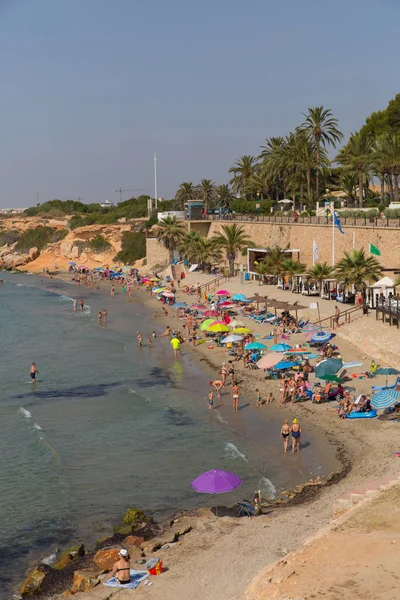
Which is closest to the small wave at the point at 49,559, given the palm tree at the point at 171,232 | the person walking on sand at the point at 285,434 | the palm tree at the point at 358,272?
the person walking on sand at the point at 285,434

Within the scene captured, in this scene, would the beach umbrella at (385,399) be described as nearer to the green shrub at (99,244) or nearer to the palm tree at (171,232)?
the palm tree at (171,232)

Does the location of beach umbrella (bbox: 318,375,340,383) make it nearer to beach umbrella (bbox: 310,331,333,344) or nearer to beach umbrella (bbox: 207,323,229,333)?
beach umbrella (bbox: 310,331,333,344)

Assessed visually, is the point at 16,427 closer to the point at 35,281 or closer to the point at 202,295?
the point at 202,295

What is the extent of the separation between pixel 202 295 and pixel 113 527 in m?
35.3

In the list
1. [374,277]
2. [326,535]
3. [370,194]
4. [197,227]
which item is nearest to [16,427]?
[326,535]

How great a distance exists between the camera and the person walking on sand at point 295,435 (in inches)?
890

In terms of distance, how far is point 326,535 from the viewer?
558 inches

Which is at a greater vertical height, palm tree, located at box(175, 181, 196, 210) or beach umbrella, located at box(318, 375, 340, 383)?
palm tree, located at box(175, 181, 196, 210)

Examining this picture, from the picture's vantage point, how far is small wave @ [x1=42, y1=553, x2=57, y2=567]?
1680 cm

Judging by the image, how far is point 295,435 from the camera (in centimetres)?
2264

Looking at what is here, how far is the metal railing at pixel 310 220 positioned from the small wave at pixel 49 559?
102ft

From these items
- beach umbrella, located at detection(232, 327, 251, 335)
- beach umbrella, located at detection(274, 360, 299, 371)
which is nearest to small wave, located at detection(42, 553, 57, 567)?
beach umbrella, located at detection(274, 360, 299, 371)

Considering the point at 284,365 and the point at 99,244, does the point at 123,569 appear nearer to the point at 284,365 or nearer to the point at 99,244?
the point at 284,365

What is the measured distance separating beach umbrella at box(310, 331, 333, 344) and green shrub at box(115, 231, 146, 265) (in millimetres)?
50824
